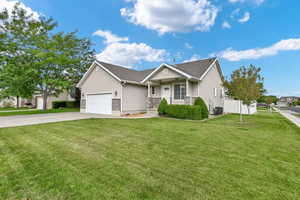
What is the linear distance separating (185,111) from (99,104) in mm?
8841

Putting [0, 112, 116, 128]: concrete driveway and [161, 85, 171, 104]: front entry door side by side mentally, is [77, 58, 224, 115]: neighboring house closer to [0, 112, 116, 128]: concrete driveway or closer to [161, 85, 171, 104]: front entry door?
[161, 85, 171, 104]: front entry door

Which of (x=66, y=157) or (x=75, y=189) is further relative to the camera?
(x=66, y=157)

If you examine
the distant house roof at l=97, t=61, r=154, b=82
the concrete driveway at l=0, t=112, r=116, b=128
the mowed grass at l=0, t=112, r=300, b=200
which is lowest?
the mowed grass at l=0, t=112, r=300, b=200

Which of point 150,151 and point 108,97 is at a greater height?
point 108,97

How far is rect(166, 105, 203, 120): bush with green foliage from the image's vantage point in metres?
10.9

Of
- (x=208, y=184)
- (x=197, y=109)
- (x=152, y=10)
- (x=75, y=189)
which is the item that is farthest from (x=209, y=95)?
(x=75, y=189)

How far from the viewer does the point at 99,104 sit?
14859mm

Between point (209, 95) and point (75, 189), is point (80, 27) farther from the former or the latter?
point (75, 189)

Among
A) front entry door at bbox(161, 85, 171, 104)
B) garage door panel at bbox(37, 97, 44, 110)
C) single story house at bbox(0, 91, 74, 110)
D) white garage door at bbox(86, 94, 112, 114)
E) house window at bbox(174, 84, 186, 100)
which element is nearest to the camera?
house window at bbox(174, 84, 186, 100)

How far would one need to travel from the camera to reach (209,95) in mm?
14367

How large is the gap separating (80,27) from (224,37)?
18.1 m

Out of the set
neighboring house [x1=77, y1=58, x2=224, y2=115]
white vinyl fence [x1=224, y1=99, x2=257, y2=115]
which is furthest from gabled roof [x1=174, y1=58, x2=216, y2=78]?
white vinyl fence [x1=224, y1=99, x2=257, y2=115]

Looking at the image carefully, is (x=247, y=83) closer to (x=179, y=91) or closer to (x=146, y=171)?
(x=179, y=91)

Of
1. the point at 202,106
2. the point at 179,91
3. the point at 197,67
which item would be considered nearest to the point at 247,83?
the point at 202,106
